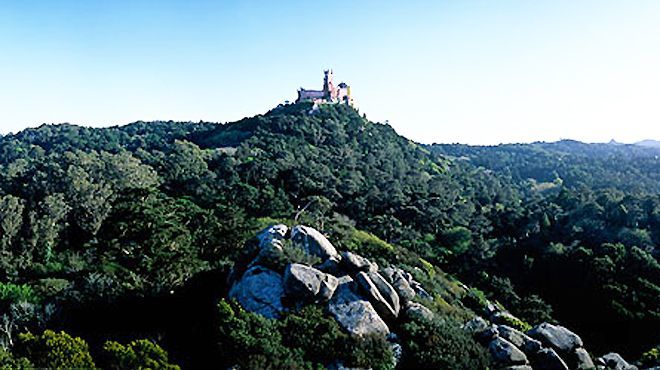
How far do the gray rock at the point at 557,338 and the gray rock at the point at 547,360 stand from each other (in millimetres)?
1420

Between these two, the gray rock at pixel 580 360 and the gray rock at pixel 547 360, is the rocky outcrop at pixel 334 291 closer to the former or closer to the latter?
the gray rock at pixel 547 360

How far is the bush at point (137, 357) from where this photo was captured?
47.8 ft

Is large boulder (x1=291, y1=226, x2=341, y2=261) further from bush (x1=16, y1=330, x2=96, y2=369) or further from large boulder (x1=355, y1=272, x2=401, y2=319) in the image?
bush (x1=16, y1=330, x2=96, y2=369)

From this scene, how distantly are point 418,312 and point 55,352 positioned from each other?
47.9ft

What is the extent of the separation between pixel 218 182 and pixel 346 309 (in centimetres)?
4858

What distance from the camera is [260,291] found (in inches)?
878

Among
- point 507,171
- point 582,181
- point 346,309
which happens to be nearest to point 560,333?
point 346,309

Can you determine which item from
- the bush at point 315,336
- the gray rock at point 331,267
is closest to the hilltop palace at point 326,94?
the gray rock at point 331,267

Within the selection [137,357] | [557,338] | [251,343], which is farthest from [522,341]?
[137,357]

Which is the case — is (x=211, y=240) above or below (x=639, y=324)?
above

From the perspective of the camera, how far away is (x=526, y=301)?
146 feet

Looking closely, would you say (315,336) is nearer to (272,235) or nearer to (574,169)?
(272,235)

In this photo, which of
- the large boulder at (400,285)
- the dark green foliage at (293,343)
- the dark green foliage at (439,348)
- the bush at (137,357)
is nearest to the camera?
the bush at (137,357)

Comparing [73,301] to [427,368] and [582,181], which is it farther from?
[582,181]
